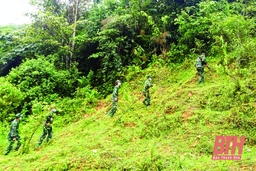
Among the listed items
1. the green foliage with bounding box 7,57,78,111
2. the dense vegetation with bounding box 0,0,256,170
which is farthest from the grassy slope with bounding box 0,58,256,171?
the green foliage with bounding box 7,57,78,111

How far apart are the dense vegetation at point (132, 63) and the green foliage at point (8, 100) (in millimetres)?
44

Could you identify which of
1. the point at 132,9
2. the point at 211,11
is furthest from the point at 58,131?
the point at 211,11

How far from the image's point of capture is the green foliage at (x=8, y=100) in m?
11.1

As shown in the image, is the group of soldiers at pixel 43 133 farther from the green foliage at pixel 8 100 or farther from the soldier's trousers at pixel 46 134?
the green foliage at pixel 8 100

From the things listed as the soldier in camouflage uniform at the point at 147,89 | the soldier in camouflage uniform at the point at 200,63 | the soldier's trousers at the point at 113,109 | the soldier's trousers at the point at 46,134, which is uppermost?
the soldier in camouflage uniform at the point at 200,63

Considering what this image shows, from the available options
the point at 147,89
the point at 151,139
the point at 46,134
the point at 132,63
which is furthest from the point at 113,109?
the point at 132,63

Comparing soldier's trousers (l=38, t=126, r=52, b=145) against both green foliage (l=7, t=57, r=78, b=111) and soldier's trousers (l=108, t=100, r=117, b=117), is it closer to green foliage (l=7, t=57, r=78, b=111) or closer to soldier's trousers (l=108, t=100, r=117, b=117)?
soldier's trousers (l=108, t=100, r=117, b=117)

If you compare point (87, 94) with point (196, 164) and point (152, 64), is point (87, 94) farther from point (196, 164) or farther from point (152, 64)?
point (196, 164)

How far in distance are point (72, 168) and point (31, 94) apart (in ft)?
→ 23.2

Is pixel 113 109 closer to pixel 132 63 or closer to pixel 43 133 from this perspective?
pixel 43 133

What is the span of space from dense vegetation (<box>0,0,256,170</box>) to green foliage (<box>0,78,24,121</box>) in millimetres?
44

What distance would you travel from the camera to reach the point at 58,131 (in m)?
10.2

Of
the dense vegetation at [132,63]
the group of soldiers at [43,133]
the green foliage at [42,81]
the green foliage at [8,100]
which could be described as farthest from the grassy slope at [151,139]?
the green foliage at [42,81]

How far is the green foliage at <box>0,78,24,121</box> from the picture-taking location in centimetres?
1105
